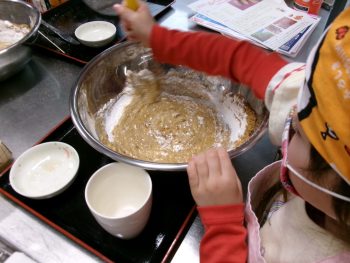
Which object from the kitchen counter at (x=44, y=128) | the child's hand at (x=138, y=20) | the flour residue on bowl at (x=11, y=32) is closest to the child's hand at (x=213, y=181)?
the kitchen counter at (x=44, y=128)

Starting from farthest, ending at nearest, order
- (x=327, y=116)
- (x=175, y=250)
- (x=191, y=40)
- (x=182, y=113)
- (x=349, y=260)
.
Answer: (x=182, y=113) < (x=191, y=40) < (x=175, y=250) < (x=349, y=260) < (x=327, y=116)

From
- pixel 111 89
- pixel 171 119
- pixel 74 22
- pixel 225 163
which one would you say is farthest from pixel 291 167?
pixel 74 22

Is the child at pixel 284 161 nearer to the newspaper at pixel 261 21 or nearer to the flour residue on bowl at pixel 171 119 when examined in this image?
the flour residue on bowl at pixel 171 119

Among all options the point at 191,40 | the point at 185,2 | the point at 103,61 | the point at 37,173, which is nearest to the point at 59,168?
the point at 37,173

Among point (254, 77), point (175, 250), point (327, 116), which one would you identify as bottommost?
point (175, 250)

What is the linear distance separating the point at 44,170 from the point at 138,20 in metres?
0.38

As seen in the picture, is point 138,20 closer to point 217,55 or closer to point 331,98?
point 217,55

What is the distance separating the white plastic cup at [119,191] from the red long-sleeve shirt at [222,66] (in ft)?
0.39

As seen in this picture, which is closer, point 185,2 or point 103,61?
point 103,61

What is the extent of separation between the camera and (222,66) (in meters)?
0.67

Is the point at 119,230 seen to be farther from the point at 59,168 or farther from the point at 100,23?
the point at 100,23

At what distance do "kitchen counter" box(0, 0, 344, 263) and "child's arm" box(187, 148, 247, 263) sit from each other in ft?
0.23

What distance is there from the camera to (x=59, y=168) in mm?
656

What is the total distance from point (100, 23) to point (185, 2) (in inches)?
15.4
